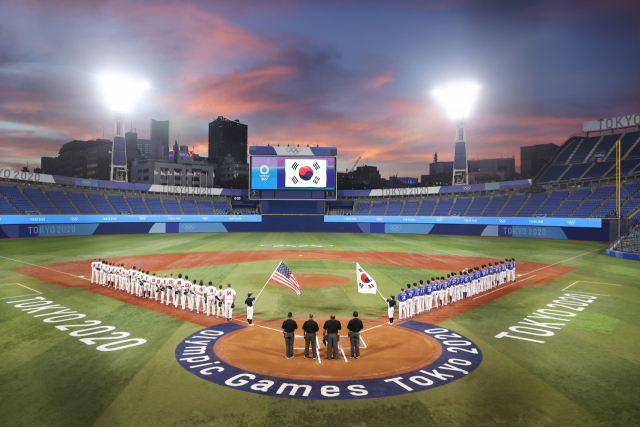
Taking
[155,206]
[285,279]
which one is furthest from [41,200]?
[285,279]

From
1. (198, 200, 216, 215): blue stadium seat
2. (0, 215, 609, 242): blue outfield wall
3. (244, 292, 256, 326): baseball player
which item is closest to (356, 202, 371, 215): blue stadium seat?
(0, 215, 609, 242): blue outfield wall

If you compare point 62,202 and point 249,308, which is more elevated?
point 62,202

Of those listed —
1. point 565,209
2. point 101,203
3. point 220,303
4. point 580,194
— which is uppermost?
point 580,194

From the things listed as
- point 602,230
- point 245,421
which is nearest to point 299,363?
point 245,421

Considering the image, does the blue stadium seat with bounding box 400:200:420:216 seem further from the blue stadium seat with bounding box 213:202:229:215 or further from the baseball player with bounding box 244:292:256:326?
the baseball player with bounding box 244:292:256:326

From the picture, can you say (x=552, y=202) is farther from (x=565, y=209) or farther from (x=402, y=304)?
(x=402, y=304)
